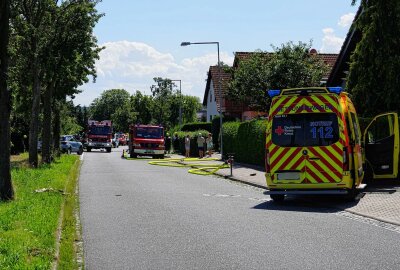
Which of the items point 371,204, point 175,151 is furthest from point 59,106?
point 371,204

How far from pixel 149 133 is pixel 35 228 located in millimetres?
34000

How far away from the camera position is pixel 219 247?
848cm

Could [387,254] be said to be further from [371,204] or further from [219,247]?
[371,204]

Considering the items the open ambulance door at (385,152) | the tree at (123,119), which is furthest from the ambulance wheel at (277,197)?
the tree at (123,119)

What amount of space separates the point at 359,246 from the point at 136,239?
3349 millimetres

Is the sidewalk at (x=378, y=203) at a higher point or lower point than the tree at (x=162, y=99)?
lower

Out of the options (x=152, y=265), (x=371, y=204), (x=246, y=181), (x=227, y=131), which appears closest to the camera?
(x=152, y=265)

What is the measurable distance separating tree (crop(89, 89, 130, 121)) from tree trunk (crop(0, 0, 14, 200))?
155245 millimetres

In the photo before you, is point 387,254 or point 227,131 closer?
point 387,254

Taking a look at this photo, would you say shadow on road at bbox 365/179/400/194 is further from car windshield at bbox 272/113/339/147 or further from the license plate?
the license plate

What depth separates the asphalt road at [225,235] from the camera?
7551mm

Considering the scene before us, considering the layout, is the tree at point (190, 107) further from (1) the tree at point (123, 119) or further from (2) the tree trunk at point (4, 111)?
(2) the tree trunk at point (4, 111)

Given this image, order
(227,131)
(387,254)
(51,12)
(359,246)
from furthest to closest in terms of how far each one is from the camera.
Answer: (227,131) < (51,12) < (359,246) < (387,254)

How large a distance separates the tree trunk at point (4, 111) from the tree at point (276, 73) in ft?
72.4
